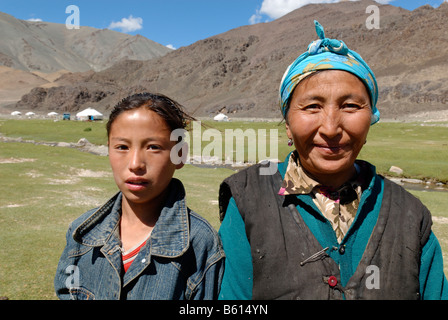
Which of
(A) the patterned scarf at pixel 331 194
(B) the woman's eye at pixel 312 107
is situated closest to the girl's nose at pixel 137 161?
(A) the patterned scarf at pixel 331 194

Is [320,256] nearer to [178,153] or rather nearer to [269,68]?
[178,153]

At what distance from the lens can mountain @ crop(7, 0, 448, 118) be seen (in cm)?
8719

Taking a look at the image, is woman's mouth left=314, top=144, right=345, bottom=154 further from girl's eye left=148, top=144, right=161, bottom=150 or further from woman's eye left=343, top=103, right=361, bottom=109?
girl's eye left=148, top=144, right=161, bottom=150

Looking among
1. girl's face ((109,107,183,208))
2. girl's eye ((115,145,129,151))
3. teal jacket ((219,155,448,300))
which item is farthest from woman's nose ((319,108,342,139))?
girl's eye ((115,145,129,151))

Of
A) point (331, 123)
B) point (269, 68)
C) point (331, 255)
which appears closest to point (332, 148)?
point (331, 123)

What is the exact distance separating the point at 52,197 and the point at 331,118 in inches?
402

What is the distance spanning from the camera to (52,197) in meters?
10.4

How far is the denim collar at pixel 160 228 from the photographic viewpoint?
228 centimetres

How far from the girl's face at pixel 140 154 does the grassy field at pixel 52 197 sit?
102 centimetres

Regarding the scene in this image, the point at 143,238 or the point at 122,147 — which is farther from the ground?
the point at 122,147

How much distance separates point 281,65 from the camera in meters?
121

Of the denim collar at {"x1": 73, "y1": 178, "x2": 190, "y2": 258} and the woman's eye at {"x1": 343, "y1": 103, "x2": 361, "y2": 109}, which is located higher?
the woman's eye at {"x1": 343, "y1": 103, "x2": 361, "y2": 109}

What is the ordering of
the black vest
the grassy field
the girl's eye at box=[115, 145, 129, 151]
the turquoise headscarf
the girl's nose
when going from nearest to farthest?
1. the black vest
2. the turquoise headscarf
3. the girl's nose
4. the girl's eye at box=[115, 145, 129, 151]
5. the grassy field

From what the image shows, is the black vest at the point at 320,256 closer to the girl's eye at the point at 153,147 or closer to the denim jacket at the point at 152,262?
the denim jacket at the point at 152,262
